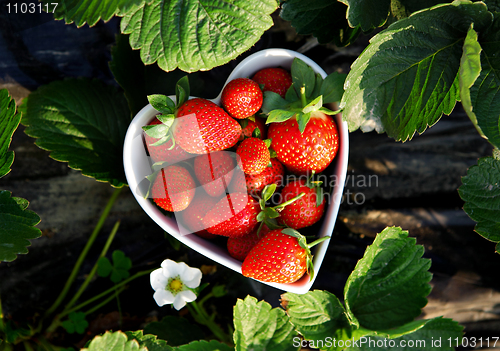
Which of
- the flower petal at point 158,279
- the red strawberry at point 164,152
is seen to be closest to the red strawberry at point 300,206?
the red strawberry at point 164,152

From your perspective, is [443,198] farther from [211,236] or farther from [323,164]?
[211,236]

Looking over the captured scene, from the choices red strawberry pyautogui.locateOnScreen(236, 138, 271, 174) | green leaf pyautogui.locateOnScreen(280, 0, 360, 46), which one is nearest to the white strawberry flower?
red strawberry pyautogui.locateOnScreen(236, 138, 271, 174)

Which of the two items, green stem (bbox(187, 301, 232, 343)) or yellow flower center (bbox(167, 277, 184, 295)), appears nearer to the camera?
yellow flower center (bbox(167, 277, 184, 295))

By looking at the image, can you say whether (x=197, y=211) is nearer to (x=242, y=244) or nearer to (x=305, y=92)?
(x=242, y=244)

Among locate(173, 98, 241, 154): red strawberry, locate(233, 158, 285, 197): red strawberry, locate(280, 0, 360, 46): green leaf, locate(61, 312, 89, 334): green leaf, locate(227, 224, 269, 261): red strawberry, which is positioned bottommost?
locate(61, 312, 89, 334): green leaf

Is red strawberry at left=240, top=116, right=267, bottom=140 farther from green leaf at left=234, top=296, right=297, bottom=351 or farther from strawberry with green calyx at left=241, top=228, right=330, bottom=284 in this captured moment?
green leaf at left=234, top=296, right=297, bottom=351

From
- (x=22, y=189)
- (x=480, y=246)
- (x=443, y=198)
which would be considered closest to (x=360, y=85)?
(x=443, y=198)
